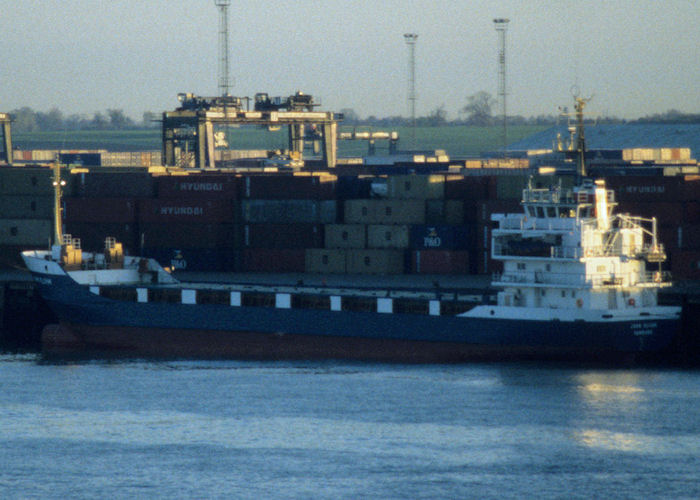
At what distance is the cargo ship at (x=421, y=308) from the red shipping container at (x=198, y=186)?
7.90 m

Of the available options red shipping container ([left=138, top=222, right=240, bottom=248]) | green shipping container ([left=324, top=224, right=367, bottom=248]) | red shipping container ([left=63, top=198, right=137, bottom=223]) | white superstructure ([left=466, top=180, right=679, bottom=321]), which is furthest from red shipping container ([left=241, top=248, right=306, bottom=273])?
white superstructure ([left=466, top=180, right=679, bottom=321])

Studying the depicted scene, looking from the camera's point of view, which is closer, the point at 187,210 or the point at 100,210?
the point at 187,210

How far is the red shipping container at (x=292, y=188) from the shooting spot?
193 ft

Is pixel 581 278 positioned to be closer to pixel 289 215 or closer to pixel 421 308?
pixel 421 308

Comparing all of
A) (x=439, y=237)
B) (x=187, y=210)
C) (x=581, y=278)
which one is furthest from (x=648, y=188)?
(x=187, y=210)

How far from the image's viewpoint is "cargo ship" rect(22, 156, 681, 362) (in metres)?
43.6

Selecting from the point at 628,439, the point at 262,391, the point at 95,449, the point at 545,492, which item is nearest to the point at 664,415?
the point at 628,439

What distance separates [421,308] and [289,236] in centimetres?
1353

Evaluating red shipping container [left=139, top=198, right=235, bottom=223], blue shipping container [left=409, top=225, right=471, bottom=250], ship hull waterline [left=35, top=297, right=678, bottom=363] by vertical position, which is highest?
red shipping container [left=139, top=198, right=235, bottom=223]

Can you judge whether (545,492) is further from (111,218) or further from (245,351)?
(111,218)

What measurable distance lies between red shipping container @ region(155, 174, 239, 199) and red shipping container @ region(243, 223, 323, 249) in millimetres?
2424

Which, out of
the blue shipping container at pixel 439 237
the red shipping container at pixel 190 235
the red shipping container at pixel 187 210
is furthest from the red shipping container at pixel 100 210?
the blue shipping container at pixel 439 237

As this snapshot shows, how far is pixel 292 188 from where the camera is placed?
5897 cm

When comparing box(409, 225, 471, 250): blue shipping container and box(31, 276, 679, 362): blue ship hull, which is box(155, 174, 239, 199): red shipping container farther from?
box(31, 276, 679, 362): blue ship hull
